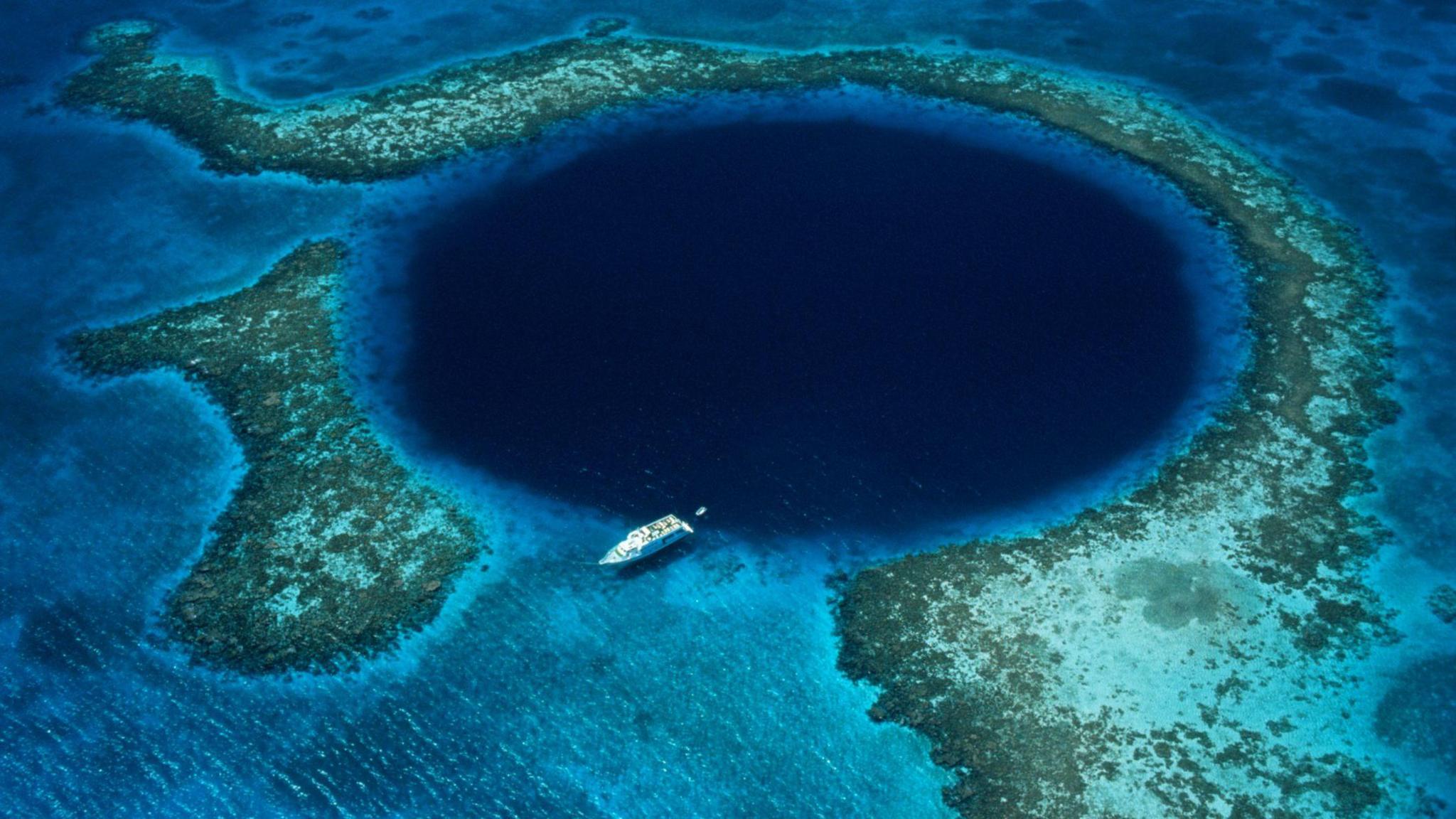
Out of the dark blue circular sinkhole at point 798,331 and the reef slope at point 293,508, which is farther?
the dark blue circular sinkhole at point 798,331

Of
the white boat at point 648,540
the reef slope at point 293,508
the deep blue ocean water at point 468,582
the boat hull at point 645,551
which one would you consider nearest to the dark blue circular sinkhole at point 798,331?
the deep blue ocean water at point 468,582

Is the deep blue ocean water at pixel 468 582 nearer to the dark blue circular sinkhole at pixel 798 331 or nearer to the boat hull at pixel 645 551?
the boat hull at pixel 645 551

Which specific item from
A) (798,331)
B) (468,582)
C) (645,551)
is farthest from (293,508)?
(798,331)

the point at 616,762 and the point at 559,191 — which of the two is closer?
the point at 616,762

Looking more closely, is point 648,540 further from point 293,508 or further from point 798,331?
point 798,331

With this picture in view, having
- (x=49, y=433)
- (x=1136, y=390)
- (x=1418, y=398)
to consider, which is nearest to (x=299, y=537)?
(x=49, y=433)

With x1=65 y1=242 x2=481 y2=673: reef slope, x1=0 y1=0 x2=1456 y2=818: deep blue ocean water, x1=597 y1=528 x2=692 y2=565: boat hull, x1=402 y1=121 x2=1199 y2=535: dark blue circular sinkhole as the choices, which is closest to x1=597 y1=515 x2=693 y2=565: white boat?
x1=597 y1=528 x2=692 y2=565: boat hull

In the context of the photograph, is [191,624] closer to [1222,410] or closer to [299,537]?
Answer: [299,537]
